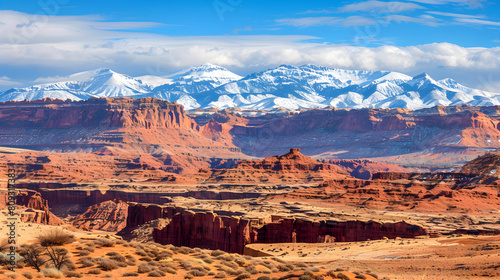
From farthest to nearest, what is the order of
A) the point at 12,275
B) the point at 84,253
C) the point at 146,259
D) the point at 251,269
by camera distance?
the point at 146,259 → the point at 84,253 → the point at 251,269 → the point at 12,275

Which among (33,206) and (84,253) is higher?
(33,206)

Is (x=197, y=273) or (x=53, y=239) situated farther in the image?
(x=53, y=239)

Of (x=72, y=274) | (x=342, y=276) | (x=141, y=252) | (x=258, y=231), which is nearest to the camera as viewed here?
(x=72, y=274)

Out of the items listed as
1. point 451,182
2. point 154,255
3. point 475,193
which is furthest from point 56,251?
point 451,182

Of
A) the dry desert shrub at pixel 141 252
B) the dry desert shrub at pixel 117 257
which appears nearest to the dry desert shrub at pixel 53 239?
the dry desert shrub at pixel 117 257

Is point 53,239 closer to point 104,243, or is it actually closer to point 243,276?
point 104,243

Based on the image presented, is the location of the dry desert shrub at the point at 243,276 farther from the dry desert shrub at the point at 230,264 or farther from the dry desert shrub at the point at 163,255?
the dry desert shrub at the point at 163,255

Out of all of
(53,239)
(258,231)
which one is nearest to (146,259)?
(53,239)

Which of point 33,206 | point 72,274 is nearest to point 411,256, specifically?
point 72,274

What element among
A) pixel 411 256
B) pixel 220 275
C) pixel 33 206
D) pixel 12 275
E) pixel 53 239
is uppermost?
pixel 33 206

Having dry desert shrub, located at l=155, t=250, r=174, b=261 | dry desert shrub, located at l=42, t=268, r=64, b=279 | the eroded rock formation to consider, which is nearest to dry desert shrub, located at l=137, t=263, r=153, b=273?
dry desert shrub, located at l=155, t=250, r=174, b=261

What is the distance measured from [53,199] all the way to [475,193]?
3177 inches

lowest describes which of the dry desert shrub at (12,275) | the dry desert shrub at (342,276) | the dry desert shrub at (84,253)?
the dry desert shrub at (342,276)

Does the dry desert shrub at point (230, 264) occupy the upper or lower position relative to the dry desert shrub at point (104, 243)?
lower
